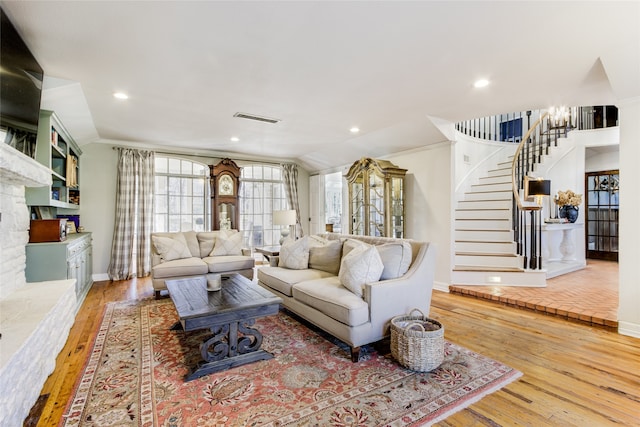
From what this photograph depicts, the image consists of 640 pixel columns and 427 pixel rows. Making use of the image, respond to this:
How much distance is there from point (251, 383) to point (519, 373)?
6.28 ft

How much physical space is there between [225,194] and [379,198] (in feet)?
10.2

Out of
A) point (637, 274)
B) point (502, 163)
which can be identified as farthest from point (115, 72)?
point (502, 163)

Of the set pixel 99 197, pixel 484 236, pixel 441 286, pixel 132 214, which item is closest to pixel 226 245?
pixel 132 214

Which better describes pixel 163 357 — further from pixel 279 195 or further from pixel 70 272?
pixel 279 195

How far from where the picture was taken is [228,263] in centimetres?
458

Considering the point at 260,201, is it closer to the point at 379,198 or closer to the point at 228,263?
the point at 228,263

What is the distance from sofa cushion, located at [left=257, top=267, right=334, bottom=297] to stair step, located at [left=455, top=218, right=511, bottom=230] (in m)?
3.12

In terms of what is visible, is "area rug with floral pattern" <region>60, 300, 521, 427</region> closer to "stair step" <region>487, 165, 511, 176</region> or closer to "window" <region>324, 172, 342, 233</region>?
"window" <region>324, 172, 342, 233</region>

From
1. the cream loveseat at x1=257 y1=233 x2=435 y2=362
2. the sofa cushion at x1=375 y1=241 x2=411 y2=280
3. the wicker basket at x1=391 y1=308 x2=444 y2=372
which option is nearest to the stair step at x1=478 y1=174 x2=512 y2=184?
the cream loveseat at x1=257 y1=233 x2=435 y2=362

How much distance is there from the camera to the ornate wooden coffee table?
7.32 feet

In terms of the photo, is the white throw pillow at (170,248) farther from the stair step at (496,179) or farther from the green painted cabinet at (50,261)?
the stair step at (496,179)

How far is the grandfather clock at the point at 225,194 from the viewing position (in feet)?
20.0

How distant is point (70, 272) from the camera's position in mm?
3541

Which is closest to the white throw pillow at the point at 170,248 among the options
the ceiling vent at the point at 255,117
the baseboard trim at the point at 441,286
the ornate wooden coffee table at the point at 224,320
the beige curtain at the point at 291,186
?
the ornate wooden coffee table at the point at 224,320
